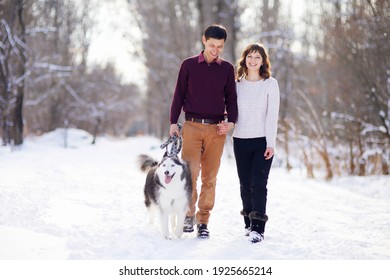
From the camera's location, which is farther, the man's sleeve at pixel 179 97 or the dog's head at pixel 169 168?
the man's sleeve at pixel 179 97

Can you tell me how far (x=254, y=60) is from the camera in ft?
14.3

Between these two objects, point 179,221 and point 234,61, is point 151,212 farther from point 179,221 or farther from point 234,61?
point 234,61

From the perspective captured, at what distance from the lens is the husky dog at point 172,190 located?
4234 mm

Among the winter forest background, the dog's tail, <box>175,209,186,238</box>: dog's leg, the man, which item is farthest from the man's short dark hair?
the winter forest background

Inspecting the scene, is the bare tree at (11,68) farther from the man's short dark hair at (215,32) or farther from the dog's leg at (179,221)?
the dog's leg at (179,221)

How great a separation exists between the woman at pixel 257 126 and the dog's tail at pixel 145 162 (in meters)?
1.16

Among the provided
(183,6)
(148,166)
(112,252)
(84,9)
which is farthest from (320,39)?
(112,252)


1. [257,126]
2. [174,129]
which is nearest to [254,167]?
[257,126]

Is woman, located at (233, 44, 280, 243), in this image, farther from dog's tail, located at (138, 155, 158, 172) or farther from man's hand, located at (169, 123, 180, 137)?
dog's tail, located at (138, 155, 158, 172)

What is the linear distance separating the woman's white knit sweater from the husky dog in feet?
2.39

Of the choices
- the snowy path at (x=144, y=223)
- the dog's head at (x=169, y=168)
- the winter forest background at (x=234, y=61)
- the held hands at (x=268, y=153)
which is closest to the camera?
the snowy path at (x=144, y=223)

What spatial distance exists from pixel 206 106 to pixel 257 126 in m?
0.56

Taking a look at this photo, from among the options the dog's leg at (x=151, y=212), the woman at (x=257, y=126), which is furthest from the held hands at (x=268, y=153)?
the dog's leg at (x=151, y=212)

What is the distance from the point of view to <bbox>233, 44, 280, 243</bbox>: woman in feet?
14.3
